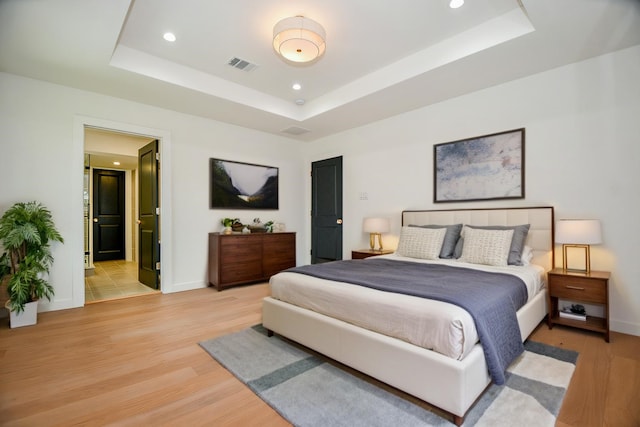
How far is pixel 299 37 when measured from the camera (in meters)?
2.52

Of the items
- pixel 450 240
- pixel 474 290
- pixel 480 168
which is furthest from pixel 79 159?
pixel 480 168

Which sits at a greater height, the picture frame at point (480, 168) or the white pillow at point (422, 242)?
the picture frame at point (480, 168)

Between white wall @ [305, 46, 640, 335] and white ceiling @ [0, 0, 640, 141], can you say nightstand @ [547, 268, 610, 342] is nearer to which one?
white wall @ [305, 46, 640, 335]

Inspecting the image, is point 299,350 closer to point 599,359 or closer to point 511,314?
point 511,314

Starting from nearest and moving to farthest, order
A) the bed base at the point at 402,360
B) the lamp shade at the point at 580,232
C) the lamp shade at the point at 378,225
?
the bed base at the point at 402,360 → the lamp shade at the point at 580,232 → the lamp shade at the point at 378,225

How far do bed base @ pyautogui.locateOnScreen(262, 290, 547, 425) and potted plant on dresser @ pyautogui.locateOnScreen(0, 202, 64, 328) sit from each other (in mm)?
2642

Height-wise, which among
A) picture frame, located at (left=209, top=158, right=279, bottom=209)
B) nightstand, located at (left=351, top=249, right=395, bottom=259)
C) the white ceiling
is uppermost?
the white ceiling

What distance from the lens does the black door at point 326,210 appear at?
17.7 feet

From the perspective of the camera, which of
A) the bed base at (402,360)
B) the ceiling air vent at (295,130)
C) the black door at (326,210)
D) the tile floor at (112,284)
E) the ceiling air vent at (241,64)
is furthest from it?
the black door at (326,210)

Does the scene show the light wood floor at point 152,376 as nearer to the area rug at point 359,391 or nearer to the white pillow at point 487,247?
the area rug at point 359,391

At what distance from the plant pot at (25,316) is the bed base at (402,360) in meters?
2.67

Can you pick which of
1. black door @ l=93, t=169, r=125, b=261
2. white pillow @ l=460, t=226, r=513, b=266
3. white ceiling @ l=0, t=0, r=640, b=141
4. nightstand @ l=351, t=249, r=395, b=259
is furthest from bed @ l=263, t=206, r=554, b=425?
black door @ l=93, t=169, r=125, b=261

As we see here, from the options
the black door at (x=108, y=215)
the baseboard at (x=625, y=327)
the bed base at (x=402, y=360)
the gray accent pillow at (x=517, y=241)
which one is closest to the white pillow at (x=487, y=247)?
the gray accent pillow at (x=517, y=241)

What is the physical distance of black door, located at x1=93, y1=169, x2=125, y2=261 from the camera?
24.5ft
